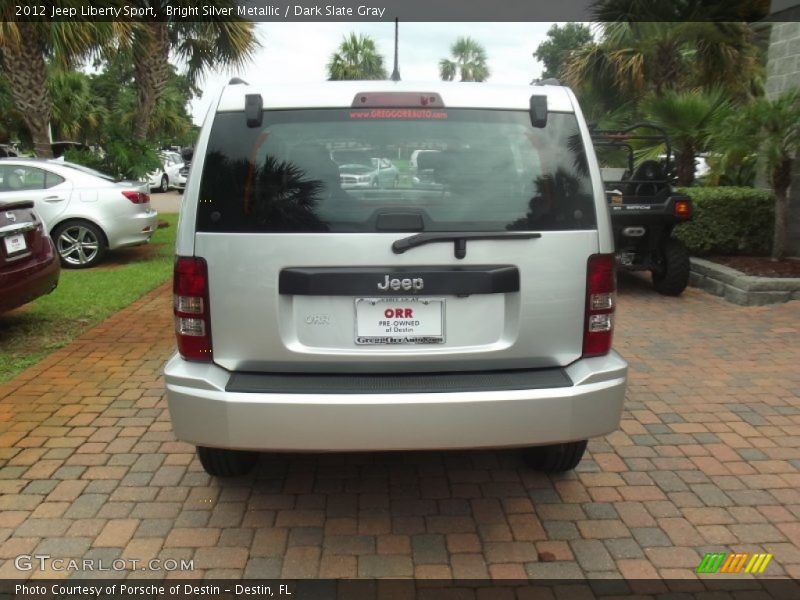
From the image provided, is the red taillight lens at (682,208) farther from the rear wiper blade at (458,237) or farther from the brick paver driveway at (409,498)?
the rear wiper blade at (458,237)

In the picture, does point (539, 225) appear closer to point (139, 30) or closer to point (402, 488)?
point (402, 488)

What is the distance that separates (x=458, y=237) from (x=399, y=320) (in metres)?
0.41

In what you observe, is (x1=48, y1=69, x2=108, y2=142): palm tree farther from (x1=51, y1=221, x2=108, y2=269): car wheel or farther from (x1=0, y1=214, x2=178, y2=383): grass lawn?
(x1=0, y1=214, x2=178, y2=383): grass lawn

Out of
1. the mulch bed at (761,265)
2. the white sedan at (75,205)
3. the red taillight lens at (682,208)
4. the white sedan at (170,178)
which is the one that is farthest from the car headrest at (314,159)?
the white sedan at (170,178)

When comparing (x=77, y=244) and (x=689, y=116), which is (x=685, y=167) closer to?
(x=689, y=116)

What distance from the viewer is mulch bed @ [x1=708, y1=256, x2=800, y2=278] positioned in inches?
303

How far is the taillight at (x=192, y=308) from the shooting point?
2723 millimetres

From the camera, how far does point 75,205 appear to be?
30.5 feet

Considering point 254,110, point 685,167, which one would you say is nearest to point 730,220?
point 685,167

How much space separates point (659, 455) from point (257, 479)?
2206 millimetres

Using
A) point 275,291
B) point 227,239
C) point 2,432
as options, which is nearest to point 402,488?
point 275,291

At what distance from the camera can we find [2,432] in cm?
405

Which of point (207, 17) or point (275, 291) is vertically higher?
point (207, 17)

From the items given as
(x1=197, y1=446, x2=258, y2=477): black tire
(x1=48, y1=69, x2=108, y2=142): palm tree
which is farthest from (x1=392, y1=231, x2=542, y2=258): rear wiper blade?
(x1=48, y1=69, x2=108, y2=142): palm tree
